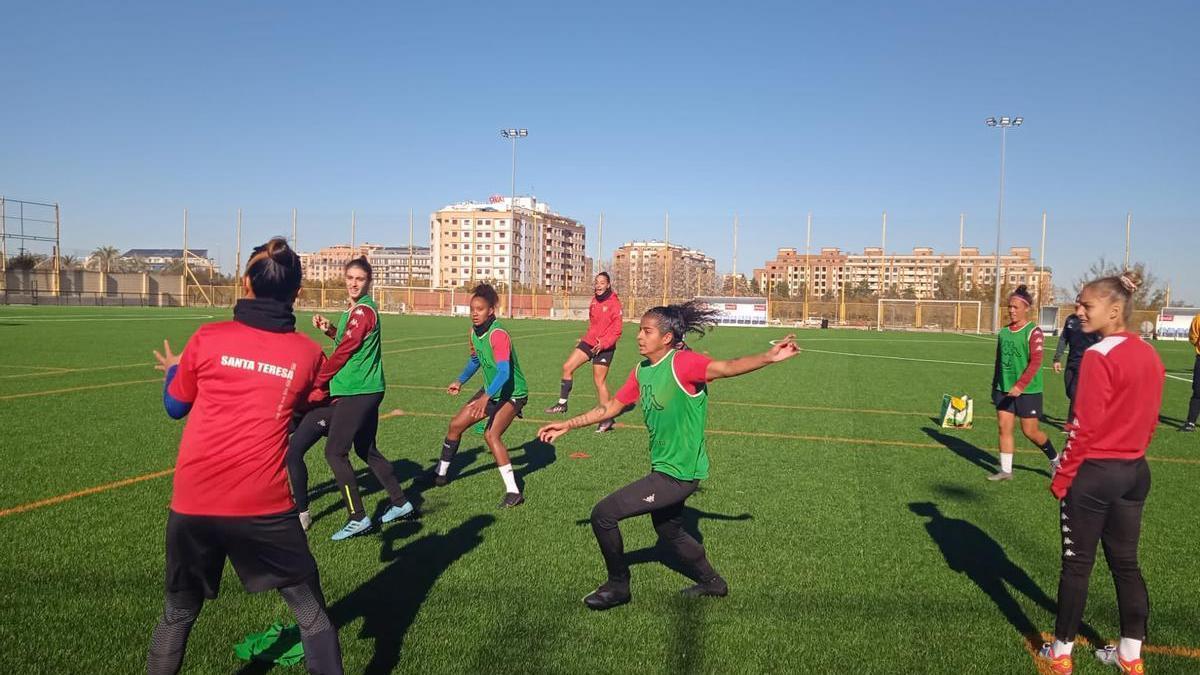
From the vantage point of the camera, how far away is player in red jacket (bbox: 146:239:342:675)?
3082 mm

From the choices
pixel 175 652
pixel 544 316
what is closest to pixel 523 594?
pixel 175 652

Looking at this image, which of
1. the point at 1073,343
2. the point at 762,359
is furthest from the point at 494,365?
the point at 1073,343

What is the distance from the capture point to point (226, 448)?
3107 millimetres

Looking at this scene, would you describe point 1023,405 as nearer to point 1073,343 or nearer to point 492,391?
point 1073,343

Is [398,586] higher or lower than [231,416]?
lower

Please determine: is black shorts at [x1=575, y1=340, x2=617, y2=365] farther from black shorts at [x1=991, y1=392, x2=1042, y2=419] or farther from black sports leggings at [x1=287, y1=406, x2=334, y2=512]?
black sports leggings at [x1=287, y1=406, x2=334, y2=512]

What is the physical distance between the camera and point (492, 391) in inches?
274

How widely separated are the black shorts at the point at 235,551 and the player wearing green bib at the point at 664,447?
1.90m

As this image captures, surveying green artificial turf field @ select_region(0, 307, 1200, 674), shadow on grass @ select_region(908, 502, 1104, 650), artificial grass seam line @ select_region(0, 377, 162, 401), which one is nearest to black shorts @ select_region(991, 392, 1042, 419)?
green artificial turf field @ select_region(0, 307, 1200, 674)

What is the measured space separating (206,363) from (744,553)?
424cm

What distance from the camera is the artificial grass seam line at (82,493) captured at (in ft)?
21.5

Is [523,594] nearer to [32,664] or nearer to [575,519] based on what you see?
[575,519]

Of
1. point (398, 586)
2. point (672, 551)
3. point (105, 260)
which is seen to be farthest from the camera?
point (105, 260)

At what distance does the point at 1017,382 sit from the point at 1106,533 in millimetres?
4985
